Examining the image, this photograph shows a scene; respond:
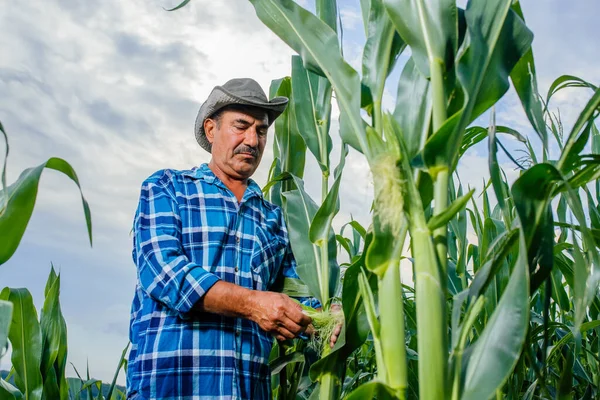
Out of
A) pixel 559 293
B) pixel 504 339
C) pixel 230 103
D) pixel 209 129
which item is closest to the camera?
pixel 504 339

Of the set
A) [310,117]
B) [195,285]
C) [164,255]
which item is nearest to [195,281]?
[195,285]

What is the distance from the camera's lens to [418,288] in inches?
33.4

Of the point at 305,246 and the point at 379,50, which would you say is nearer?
the point at 379,50

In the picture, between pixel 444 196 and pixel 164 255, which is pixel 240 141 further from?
pixel 444 196

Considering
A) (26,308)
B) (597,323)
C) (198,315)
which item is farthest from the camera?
(198,315)

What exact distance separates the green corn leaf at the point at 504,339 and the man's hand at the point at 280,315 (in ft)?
2.08

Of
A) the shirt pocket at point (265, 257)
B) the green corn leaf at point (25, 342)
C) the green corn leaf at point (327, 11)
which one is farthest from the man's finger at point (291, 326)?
the green corn leaf at point (327, 11)

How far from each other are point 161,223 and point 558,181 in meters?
1.18

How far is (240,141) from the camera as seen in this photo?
1.98 meters

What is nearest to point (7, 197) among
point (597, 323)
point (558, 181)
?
point (558, 181)

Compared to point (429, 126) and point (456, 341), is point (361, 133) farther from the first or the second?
point (456, 341)

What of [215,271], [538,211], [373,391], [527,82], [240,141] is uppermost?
[240,141]

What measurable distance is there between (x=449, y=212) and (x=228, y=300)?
83 cm

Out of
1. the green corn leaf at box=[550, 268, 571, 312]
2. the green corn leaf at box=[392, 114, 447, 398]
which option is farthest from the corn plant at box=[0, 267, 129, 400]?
the green corn leaf at box=[550, 268, 571, 312]
